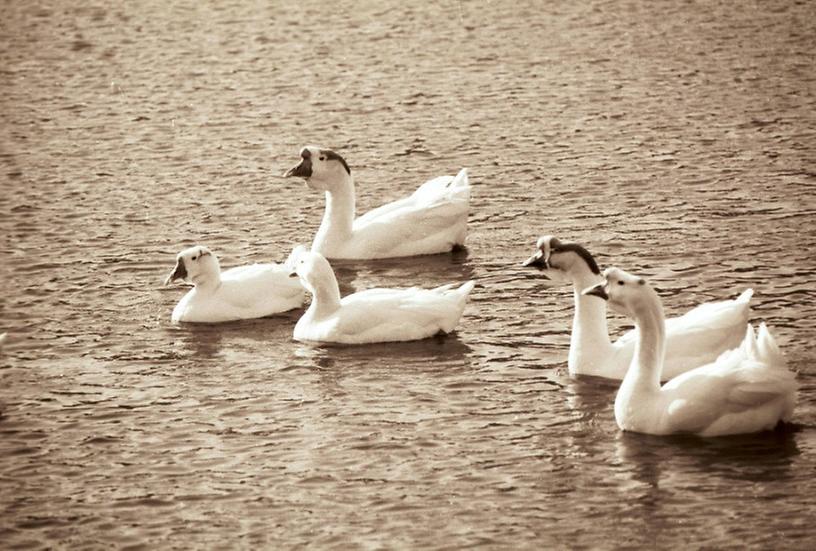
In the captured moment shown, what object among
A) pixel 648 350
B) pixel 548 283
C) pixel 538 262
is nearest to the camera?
pixel 648 350

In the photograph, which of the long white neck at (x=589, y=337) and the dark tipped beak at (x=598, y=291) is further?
the long white neck at (x=589, y=337)

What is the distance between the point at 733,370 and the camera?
1320 cm

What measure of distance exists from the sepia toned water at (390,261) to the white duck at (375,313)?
0.58 feet

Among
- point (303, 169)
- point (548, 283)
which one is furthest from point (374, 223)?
point (548, 283)

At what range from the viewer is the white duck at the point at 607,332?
14359 mm

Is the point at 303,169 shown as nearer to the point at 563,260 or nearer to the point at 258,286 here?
the point at 258,286

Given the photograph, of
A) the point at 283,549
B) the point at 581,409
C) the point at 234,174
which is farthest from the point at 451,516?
the point at 234,174

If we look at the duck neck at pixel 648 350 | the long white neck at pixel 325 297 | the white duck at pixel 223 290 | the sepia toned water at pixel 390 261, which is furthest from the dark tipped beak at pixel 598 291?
the white duck at pixel 223 290

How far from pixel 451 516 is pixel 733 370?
2.58 metres

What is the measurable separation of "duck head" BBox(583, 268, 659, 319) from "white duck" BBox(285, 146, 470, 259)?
203 inches

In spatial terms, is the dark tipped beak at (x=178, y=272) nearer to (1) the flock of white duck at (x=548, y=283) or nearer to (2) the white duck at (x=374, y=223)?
(1) the flock of white duck at (x=548, y=283)

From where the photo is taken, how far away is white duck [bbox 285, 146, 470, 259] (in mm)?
18750

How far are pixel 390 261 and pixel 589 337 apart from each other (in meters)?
4.54

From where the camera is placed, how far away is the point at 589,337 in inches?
579
